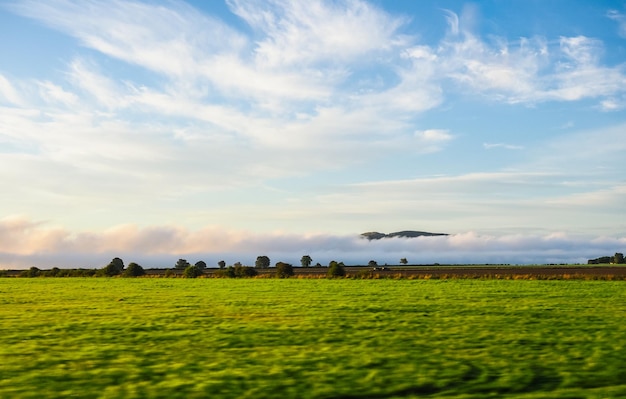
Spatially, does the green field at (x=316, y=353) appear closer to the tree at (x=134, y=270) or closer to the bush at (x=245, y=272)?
the bush at (x=245, y=272)

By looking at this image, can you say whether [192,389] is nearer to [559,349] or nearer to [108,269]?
[559,349]

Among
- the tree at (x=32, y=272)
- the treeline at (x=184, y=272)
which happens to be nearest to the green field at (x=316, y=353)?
the treeline at (x=184, y=272)

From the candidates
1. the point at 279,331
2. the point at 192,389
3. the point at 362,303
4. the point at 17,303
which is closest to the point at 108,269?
the point at 17,303

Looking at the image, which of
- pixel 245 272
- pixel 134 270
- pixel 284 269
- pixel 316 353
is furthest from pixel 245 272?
pixel 316 353

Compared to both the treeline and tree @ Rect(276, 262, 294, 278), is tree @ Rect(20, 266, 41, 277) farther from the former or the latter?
tree @ Rect(276, 262, 294, 278)

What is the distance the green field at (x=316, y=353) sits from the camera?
1253 centimetres

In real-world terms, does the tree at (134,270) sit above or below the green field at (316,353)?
above

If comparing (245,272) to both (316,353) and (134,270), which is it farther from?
(316,353)

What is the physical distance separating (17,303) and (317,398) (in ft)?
99.5

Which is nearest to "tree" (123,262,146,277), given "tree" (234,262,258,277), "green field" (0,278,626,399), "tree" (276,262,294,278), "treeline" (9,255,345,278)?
"treeline" (9,255,345,278)

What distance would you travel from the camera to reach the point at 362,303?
3319 centimetres

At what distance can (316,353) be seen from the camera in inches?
658

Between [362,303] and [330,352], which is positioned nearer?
[330,352]

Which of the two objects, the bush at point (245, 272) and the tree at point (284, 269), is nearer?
the tree at point (284, 269)
